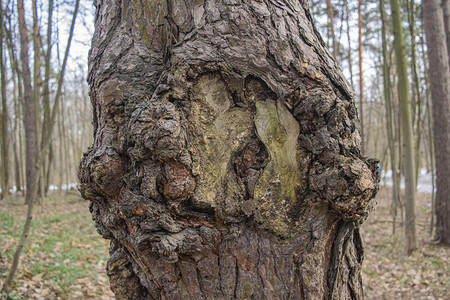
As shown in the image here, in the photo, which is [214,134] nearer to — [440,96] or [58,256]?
[58,256]

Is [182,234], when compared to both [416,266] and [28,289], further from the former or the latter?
[416,266]

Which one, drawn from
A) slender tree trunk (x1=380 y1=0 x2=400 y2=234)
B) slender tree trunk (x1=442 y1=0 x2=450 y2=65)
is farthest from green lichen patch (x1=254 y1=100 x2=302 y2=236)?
slender tree trunk (x1=442 y1=0 x2=450 y2=65)

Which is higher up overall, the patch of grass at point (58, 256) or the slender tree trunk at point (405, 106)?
the slender tree trunk at point (405, 106)

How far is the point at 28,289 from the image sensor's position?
3803 millimetres

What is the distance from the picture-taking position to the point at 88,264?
504 centimetres

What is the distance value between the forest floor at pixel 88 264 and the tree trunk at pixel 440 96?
102 cm

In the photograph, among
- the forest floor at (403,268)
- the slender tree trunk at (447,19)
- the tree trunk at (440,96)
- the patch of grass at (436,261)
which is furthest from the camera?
the slender tree trunk at (447,19)

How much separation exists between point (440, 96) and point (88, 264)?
7512 millimetres

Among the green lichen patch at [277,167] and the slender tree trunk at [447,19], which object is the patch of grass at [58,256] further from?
the slender tree trunk at [447,19]

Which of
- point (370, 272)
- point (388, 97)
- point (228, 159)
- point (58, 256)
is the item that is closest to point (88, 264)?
point (58, 256)

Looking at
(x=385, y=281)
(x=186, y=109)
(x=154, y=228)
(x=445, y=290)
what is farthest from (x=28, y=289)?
(x=445, y=290)

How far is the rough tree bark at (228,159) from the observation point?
1.20 meters

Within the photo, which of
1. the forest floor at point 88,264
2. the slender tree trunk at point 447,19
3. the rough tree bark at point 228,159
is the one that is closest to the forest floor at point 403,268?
the forest floor at point 88,264

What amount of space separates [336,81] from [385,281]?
528 cm
